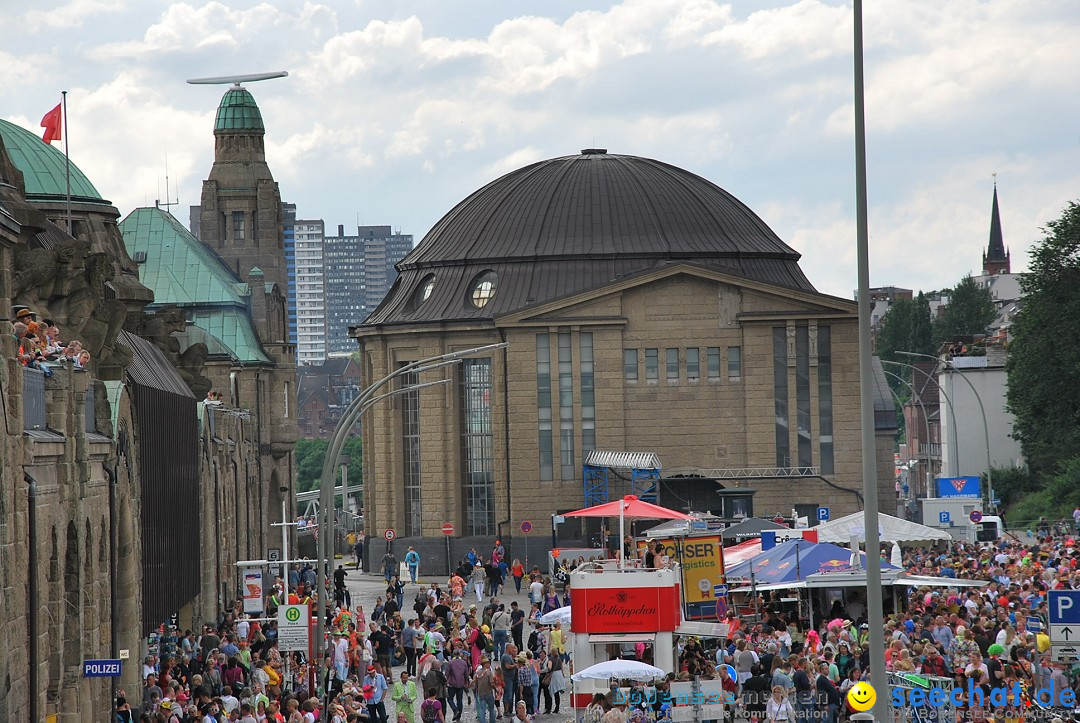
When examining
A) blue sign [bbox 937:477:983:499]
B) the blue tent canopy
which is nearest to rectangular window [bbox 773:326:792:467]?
blue sign [bbox 937:477:983:499]

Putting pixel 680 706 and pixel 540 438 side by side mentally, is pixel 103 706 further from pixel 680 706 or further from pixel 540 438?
pixel 540 438

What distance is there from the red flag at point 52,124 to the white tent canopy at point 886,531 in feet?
62.5

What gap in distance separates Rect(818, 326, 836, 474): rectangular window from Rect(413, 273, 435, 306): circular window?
1761 centimetres

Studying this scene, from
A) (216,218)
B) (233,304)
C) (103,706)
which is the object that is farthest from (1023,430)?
(103,706)

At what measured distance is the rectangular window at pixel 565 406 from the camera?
264 ft

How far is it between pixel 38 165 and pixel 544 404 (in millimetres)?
35335

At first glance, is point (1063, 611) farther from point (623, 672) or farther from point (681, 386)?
point (681, 386)

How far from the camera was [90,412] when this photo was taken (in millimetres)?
27875

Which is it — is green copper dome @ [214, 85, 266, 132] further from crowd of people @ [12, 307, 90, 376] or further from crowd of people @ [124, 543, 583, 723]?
crowd of people @ [12, 307, 90, 376]

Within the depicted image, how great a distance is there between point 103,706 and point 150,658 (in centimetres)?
604

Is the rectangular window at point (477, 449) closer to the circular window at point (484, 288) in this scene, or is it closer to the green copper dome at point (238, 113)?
the circular window at point (484, 288)

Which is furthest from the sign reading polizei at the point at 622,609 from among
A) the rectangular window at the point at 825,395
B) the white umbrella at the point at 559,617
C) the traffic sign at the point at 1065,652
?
the rectangular window at the point at 825,395

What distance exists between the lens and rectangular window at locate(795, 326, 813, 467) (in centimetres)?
8025

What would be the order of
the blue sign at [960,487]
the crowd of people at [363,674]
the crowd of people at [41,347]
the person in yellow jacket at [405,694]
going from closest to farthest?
the crowd of people at [41,347] → the crowd of people at [363,674] → the person in yellow jacket at [405,694] → the blue sign at [960,487]
